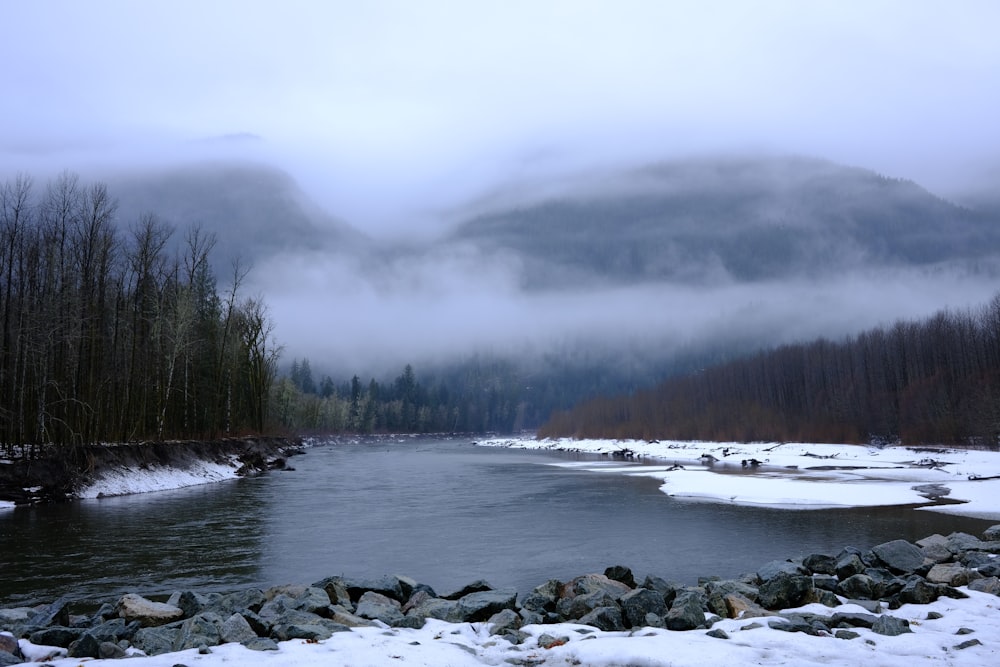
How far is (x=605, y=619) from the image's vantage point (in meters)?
11.8

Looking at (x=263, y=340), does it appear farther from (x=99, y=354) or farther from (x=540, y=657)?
(x=540, y=657)

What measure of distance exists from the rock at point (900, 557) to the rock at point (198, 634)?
1505 cm

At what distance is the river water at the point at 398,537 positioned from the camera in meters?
18.3

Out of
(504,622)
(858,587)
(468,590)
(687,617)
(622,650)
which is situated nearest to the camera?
(622,650)

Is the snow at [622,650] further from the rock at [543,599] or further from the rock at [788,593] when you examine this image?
the rock at [788,593]

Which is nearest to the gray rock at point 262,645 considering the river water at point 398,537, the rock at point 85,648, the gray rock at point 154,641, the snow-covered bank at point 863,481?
the gray rock at point 154,641

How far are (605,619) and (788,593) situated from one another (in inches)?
160

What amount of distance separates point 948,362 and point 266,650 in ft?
396

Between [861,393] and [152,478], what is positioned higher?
[861,393]

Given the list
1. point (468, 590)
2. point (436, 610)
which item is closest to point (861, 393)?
point (468, 590)

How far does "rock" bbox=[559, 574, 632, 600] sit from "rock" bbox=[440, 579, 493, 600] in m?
1.79

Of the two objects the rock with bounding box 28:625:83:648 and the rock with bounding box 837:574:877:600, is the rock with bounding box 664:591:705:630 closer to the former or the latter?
the rock with bounding box 837:574:877:600

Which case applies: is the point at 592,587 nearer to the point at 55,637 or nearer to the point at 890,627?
the point at 890,627

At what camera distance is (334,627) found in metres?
11.1
